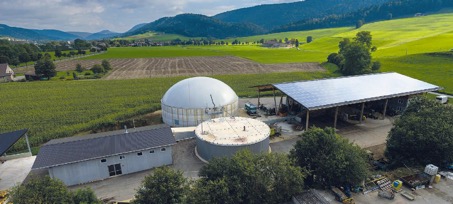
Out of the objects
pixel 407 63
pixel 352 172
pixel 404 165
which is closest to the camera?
pixel 352 172

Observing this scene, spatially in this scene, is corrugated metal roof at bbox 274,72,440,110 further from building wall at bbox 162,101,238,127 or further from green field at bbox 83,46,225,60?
green field at bbox 83,46,225,60

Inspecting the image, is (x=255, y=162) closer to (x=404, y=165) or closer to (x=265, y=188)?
(x=265, y=188)

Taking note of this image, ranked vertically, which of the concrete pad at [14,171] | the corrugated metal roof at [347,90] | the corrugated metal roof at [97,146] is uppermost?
the corrugated metal roof at [347,90]

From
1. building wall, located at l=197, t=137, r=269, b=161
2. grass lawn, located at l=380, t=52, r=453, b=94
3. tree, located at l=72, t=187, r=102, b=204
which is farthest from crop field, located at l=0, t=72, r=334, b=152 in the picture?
grass lawn, located at l=380, t=52, r=453, b=94

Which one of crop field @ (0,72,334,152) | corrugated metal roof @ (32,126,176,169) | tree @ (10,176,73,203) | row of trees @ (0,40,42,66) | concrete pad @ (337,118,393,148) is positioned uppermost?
row of trees @ (0,40,42,66)

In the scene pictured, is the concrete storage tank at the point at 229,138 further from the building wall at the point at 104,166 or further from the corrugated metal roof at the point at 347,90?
the corrugated metal roof at the point at 347,90

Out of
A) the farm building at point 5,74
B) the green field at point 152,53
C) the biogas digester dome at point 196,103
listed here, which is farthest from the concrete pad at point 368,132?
the green field at point 152,53

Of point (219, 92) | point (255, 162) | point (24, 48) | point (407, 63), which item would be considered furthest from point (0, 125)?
point (24, 48)
